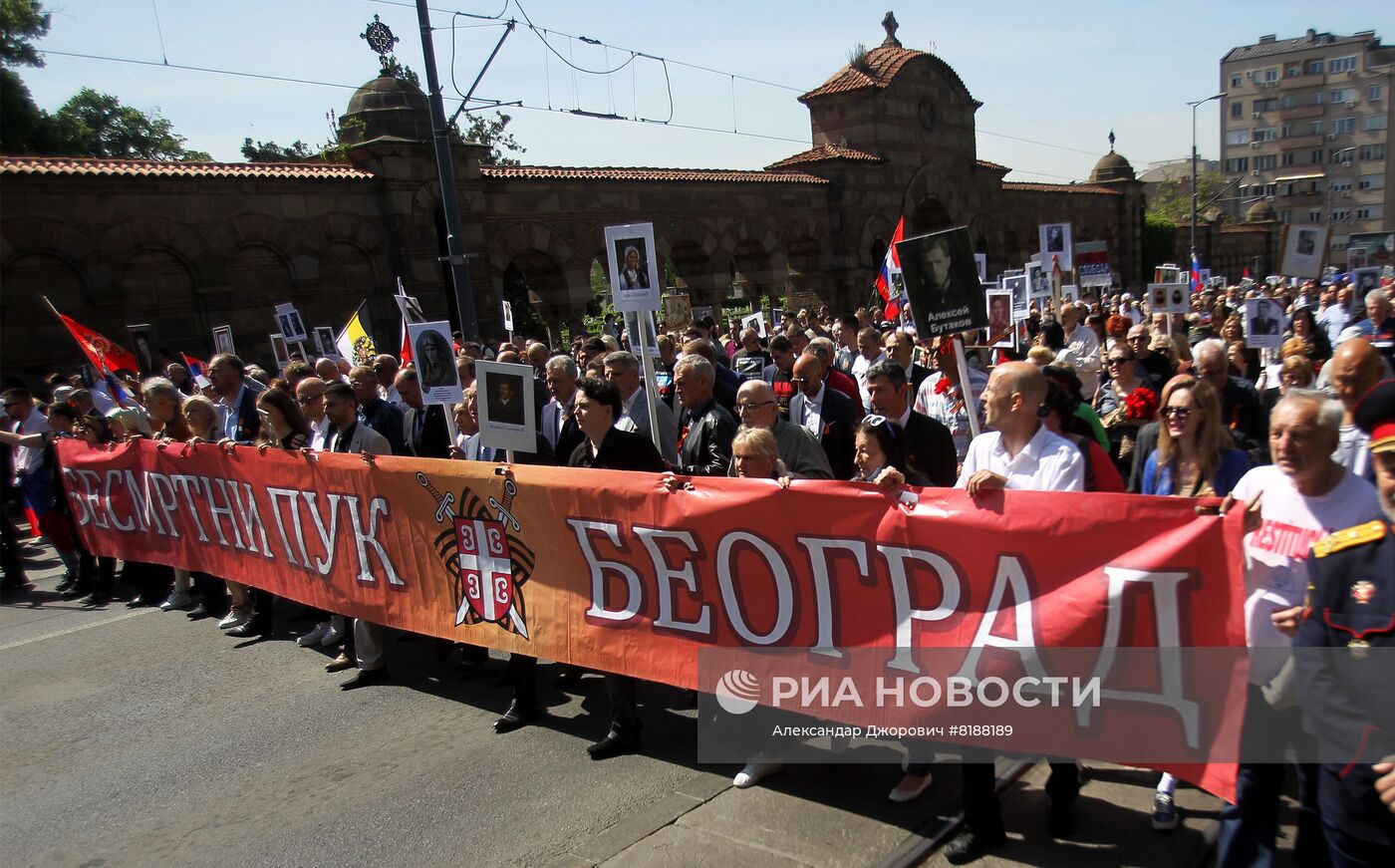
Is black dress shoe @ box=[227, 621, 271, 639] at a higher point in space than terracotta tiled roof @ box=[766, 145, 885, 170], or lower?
lower

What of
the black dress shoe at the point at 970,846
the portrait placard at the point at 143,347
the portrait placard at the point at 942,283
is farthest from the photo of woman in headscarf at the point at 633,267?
the portrait placard at the point at 143,347

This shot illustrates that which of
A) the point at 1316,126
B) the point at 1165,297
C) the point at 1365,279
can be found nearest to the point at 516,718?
the point at 1165,297

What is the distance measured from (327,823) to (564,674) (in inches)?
70.3

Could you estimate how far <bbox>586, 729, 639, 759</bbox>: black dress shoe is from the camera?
15.5ft

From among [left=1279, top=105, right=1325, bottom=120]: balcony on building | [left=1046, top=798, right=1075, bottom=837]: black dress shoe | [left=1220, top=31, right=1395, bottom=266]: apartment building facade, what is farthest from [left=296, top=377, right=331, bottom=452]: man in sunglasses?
[left=1279, top=105, right=1325, bottom=120]: balcony on building

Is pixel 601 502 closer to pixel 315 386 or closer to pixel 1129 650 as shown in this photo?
pixel 1129 650

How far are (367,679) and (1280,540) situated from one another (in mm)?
5173

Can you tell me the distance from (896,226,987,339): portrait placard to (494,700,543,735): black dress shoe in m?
2.99

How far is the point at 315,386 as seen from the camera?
22.0 ft

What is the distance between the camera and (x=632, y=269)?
666 centimetres

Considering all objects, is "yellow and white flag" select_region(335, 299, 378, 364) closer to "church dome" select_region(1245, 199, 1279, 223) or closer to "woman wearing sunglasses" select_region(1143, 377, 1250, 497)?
"woman wearing sunglasses" select_region(1143, 377, 1250, 497)

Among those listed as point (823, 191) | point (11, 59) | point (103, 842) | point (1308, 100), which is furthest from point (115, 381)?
point (1308, 100)

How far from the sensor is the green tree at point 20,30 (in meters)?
30.2

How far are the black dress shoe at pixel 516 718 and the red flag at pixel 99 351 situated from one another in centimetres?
871
